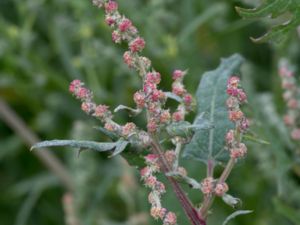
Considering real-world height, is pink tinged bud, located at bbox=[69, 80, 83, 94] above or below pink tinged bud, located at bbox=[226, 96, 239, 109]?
above

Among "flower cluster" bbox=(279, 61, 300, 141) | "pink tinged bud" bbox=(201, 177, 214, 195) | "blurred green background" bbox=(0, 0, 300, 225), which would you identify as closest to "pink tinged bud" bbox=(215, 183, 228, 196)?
"pink tinged bud" bbox=(201, 177, 214, 195)

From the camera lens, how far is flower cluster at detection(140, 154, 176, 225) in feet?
3.24

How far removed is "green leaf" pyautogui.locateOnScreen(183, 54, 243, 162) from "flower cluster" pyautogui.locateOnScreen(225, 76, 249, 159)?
14 centimetres

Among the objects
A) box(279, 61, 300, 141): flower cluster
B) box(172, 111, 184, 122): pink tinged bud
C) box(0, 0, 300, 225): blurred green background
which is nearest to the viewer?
box(172, 111, 184, 122): pink tinged bud

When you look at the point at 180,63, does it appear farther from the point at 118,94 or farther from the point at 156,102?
the point at 156,102

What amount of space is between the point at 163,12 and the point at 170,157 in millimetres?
1190

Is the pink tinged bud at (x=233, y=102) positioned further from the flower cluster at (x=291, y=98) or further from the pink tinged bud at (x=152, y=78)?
the flower cluster at (x=291, y=98)

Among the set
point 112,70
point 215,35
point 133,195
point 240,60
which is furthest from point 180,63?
point 240,60

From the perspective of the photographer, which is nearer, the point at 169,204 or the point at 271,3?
the point at 271,3

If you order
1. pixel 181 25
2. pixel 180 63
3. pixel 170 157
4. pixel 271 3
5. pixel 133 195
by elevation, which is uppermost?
pixel 181 25

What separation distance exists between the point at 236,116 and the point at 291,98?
568mm

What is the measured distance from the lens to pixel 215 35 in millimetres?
2438

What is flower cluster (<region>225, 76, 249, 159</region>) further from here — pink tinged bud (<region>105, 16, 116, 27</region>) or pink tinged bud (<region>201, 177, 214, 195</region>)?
pink tinged bud (<region>105, 16, 116, 27</region>)

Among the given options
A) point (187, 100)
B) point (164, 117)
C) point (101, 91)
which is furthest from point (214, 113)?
point (101, 91)
